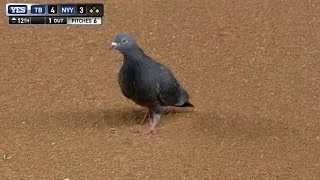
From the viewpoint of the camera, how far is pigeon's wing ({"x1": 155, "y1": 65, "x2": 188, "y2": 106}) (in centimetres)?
766

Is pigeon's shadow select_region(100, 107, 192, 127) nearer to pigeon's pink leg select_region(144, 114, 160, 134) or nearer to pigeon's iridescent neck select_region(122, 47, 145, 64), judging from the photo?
pigeon's pink leg select_region(144, 114, 160, 134)

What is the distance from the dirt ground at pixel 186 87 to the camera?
23.7 ft

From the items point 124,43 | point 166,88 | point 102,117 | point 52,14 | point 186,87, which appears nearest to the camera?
point 124,43

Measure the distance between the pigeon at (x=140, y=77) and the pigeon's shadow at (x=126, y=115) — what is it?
52 centimetres

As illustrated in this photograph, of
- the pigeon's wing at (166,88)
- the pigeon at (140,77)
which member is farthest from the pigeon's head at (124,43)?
the pigeon's wing at (166,88)

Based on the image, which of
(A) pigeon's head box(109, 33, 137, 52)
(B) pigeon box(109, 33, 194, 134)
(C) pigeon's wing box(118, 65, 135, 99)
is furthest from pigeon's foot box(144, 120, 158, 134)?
(A) pigeon's head box(109, 33, 137, 52)

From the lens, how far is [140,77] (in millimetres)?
7469

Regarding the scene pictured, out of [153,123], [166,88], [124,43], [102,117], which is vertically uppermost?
[124,43]

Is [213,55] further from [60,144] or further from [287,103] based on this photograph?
[60,144]

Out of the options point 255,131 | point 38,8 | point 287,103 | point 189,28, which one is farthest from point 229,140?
point 38,8

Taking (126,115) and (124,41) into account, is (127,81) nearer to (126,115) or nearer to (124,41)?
(124,41)

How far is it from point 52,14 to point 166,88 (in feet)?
13.3

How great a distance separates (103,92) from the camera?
936 cm

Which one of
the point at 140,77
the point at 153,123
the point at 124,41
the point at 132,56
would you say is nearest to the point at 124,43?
the point at 124,41
